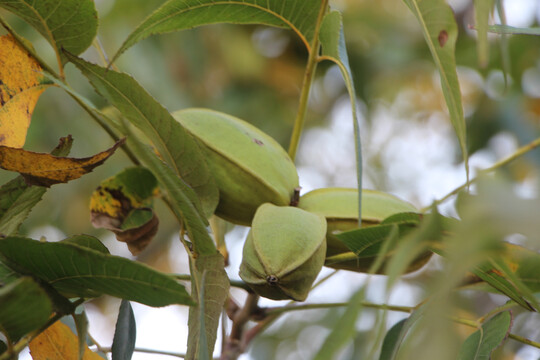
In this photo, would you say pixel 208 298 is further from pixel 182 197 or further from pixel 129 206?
pixel 129 206

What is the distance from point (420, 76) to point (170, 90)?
4.40 ft

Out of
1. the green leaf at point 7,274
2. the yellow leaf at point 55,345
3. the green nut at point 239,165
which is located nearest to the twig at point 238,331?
the green nut at point 239,165

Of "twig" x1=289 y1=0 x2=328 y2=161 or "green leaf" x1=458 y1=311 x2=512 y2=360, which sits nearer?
"green leaf" x1=458 y1=311 x2=512 y2=360

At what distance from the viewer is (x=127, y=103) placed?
27.6 inches

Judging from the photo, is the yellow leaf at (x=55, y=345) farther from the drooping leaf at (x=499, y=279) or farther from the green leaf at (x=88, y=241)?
the drooping leaf at (x=499, y=279)

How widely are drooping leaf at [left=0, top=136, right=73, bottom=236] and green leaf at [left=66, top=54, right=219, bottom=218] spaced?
0.09 metres

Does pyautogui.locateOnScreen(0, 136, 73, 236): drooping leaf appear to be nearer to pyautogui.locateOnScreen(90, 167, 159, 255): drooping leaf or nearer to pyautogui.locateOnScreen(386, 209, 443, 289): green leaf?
pyautogui.locateOnScreen(90, 167, 159, 255): drooping leaf

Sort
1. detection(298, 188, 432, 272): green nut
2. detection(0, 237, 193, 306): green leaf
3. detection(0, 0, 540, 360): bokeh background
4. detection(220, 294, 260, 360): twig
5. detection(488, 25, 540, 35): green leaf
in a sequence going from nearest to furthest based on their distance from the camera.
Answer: detection(0, 237, 193, 306): green leaf < detection(488, 25, 540, 35): green leaf < detection(298, 188, 432, 272): green nut < detection(220, 294, 260, 360): twig < detection(0, 0, 540, 360): bokeh background

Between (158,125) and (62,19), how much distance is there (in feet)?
0.64

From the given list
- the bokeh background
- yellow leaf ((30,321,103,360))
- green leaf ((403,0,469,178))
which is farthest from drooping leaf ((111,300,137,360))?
the bokeh background

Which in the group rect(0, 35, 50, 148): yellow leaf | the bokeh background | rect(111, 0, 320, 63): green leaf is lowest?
the bokeh background

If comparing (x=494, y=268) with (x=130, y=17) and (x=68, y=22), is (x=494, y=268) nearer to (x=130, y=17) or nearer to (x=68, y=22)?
(x=68, y=22)

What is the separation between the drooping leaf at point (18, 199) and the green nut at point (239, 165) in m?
0.17

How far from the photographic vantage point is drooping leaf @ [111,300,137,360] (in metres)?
0.74
